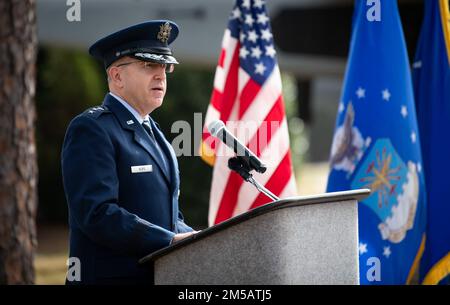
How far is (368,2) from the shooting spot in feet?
13.4

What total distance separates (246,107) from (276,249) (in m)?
2.55

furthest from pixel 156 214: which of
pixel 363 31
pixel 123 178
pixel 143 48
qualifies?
pixel 363 31

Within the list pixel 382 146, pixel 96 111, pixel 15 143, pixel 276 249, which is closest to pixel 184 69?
pixel 15 143

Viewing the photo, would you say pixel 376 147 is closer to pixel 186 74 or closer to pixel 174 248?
pixel 174 248

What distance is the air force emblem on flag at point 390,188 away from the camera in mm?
4020

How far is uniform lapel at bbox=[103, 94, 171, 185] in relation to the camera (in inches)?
91.3

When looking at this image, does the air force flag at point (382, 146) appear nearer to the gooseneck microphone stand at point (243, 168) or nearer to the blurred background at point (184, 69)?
the gooseneck microphone stand at point (243, 168)

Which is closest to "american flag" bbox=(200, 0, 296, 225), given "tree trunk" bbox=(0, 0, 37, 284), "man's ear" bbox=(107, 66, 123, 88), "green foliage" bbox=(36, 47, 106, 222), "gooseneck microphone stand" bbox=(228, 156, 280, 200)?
"tree trunk" bbox=(0, 0, 37, 284)

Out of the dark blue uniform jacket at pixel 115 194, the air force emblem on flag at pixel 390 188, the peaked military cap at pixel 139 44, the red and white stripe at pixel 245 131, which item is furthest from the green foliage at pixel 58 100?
the dark blue uniform jacket at pixel 115 194

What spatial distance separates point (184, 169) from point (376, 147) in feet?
24.2

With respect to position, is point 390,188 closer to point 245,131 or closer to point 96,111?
point 245,131

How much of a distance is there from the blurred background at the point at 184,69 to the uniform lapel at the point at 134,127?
5377 mm

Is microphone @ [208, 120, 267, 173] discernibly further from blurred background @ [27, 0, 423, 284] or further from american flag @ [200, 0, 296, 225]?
blurred background @ [27, 0, 423, 284]

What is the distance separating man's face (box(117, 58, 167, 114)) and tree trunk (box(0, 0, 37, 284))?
233 centimetres
